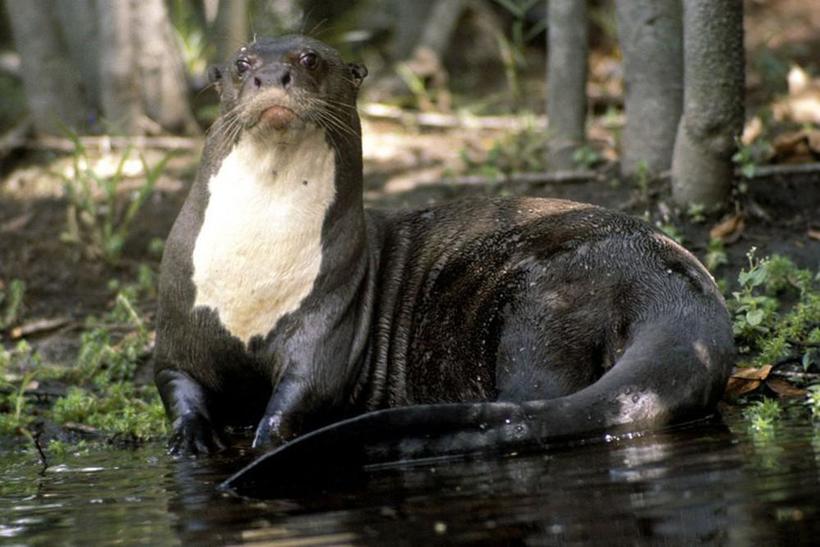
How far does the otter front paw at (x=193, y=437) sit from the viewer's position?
192 inches

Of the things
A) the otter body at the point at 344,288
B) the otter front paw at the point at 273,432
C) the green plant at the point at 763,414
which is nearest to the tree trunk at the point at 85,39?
the otter body at the point at 344,288

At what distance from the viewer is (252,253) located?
5.08m

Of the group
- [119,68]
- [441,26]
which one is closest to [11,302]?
[119,68]

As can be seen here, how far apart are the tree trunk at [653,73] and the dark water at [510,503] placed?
295cm

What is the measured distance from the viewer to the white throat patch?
5066 mm

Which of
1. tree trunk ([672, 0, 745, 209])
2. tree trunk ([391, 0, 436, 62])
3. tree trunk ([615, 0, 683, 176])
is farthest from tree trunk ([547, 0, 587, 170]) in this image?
tree trunk ([391, 0, 436, 62])

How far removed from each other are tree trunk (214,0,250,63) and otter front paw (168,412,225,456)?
191 inches

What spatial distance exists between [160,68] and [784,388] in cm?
514

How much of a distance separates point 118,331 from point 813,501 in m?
4.24

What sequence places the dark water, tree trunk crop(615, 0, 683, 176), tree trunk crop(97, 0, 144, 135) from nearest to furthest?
the dark water, tree trunk crop(615, 0, 683, 176), tree trunk crop(97, 0, 144, 135)

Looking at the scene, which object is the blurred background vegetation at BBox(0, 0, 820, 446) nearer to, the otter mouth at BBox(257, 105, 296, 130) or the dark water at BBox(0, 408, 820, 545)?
the dark water at BBox(0, 408, 820, 545)

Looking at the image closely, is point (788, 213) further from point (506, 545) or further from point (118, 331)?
point (506, 545)

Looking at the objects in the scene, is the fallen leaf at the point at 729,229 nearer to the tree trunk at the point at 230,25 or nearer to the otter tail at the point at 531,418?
the otter tail at the point at 531,418

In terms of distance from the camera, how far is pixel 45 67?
9055 mm
